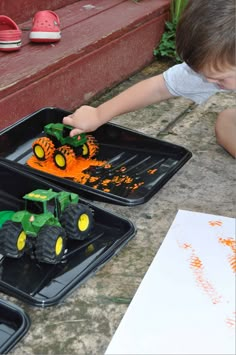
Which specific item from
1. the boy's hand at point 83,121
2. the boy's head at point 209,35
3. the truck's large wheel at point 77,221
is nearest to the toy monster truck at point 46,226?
the truck's large wheel at point 77,221

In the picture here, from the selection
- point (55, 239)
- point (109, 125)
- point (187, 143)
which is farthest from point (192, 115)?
point (55, 239)

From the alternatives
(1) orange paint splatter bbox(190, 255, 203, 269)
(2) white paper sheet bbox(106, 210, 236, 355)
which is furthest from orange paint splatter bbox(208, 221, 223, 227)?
(1) orange paint splatter bbox(190, 255, 203, 269)

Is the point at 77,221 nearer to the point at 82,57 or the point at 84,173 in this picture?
the point at 84,173

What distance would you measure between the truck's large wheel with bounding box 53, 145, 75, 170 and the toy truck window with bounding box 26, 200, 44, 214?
22 cm

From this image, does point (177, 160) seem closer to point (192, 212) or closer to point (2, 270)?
point (192, 212)

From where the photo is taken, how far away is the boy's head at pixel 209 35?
0.92 m

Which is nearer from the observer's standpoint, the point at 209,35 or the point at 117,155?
the point at 209,35

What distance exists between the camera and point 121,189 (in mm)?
1231

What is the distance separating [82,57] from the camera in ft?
5.31

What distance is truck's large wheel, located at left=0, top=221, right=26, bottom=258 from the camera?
100 cm

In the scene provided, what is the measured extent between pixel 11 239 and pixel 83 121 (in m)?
0.36

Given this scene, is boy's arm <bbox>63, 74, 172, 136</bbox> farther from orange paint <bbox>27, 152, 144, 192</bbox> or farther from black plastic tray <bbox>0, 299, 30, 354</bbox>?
black plastic tray <bbox>0, 299, 30, 354</bbox>

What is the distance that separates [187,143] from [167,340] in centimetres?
71

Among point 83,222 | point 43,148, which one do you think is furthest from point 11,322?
point 43,148
